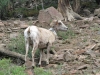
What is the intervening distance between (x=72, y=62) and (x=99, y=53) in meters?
1.37

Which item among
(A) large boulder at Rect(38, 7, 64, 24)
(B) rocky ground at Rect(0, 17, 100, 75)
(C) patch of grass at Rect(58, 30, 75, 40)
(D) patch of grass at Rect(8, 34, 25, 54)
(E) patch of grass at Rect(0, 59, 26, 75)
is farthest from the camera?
(A) large boulder at Rect(38, 7, 64, 24)

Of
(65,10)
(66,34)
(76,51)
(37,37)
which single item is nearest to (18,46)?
(37,37)

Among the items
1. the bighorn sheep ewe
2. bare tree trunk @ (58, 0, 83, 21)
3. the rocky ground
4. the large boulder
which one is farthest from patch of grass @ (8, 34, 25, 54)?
bare tree trunk @ (58, 0, 83, 21)

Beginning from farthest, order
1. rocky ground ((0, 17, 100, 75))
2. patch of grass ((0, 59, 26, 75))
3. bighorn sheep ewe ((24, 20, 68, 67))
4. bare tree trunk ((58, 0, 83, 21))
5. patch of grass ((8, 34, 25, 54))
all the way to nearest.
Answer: bare tree trunk ((58, 0, 83, 21)) → patch of grass ((8, 34, 25, 54)) → rocky ground ((0, 17, 100, 75)) → bighorn sheep ewe ((24, 20, 68, 67)) → patch of grass ((0, 59, 26, 75))

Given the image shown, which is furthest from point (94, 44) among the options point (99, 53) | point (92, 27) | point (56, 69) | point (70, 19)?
point (70, 19)

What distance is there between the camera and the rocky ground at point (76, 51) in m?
8.46

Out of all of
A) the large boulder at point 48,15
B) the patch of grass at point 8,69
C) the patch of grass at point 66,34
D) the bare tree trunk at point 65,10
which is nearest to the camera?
the patch of grass at point 8,69

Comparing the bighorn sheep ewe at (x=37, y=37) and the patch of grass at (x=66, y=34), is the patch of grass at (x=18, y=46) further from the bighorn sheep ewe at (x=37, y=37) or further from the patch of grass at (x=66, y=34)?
the patch of grass at (x=66, y=34)

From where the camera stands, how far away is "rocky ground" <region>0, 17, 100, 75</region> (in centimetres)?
846

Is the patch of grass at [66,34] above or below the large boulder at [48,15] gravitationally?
below

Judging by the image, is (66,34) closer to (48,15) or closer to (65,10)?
(48,15)

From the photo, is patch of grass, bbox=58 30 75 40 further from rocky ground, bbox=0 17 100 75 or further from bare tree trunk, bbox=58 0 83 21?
bare tree trunk, bbox=58 0 83 21

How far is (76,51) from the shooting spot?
10172 mm

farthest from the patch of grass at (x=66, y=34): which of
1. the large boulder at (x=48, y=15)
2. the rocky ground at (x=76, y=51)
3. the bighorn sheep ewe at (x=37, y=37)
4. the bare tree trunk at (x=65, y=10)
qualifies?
the bare tree trunk at (x=65, y=10)
